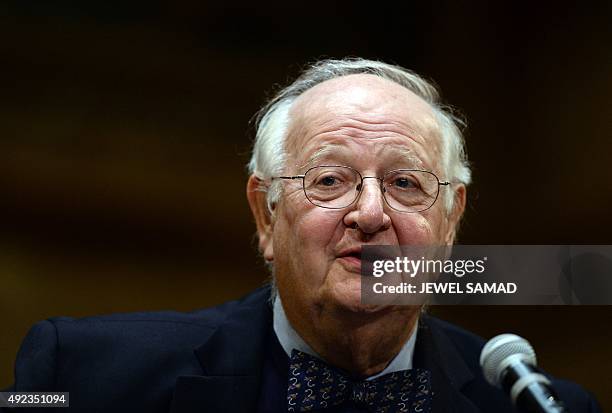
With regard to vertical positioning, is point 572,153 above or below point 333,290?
above

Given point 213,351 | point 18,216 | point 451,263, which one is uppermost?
point 18,216

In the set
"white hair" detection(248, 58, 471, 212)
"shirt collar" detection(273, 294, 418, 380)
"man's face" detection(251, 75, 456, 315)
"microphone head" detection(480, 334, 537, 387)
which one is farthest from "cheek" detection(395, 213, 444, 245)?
"microphone head" detection(480, 334, 537, 387)

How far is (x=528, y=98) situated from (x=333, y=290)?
1056 millimetres

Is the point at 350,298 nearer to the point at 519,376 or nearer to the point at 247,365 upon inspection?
the point at 247,365

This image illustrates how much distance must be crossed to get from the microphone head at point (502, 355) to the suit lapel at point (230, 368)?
76cm

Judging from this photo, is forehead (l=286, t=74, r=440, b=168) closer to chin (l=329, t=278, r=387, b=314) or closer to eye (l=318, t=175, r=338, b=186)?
eye (l=318, t=175, r=338, b=186)

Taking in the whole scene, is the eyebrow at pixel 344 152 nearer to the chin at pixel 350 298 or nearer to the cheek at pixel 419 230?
the cheek at pixel 419 230

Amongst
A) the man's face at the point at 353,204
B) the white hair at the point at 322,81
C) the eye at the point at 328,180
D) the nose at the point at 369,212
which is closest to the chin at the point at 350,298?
the man's face at the point at 353,204

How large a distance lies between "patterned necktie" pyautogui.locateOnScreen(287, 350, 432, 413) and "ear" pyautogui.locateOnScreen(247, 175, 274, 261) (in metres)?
0.33

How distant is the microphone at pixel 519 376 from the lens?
3.68 feet

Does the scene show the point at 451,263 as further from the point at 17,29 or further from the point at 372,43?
the point at 17,29

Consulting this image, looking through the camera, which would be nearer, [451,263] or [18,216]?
[451,263]

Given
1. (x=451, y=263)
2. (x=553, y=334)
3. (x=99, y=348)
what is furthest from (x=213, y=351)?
(x=553, y=334)

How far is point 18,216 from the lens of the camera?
2.24 meters
